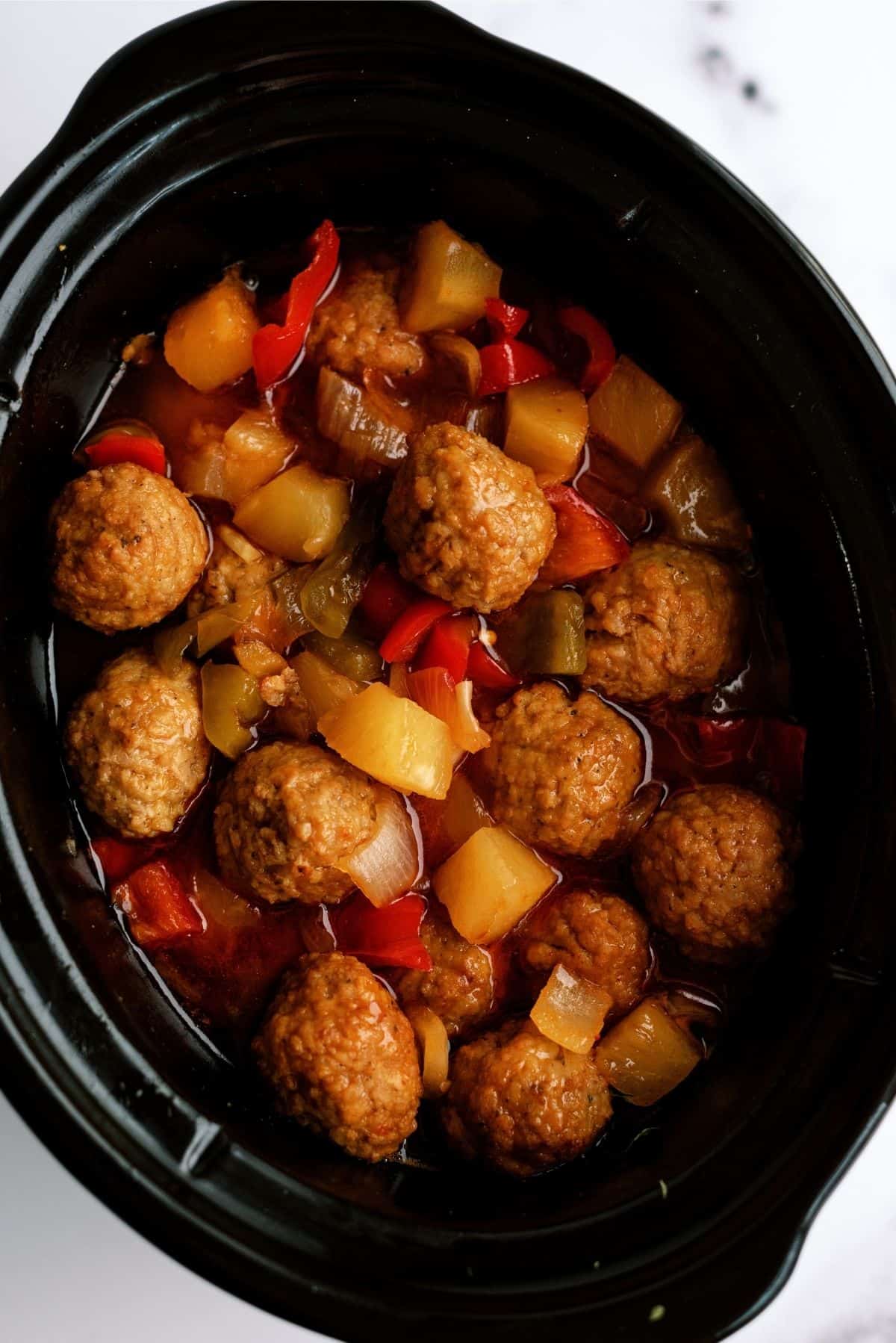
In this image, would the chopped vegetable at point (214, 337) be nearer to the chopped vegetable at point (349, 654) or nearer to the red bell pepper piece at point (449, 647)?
the chopped vegetable at point (349, 654)

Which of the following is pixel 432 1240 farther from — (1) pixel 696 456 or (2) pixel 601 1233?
(1) pixel 696 456

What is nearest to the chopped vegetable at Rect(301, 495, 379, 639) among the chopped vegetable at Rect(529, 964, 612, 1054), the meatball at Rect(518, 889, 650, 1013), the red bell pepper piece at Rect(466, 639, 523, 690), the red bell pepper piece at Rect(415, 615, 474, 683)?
the red bell pepper piece at Rect(415, 615, 474, 683)

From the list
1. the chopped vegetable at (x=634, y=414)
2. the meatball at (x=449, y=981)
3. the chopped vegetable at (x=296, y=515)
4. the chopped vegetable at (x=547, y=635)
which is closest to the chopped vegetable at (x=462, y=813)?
the meatball at (x=449, y=981)

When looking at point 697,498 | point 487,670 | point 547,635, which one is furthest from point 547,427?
point 487,670

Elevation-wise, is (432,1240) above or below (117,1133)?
above

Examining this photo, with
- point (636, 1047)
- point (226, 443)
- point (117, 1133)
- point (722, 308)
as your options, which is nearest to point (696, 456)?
point (722, 308)

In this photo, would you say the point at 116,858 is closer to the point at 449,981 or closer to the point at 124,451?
the point at 449,981

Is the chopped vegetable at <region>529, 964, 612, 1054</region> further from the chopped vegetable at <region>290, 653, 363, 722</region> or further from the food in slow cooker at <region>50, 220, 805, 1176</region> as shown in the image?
the chopped vegetable at <region>290, 653, 363, 722</region>
